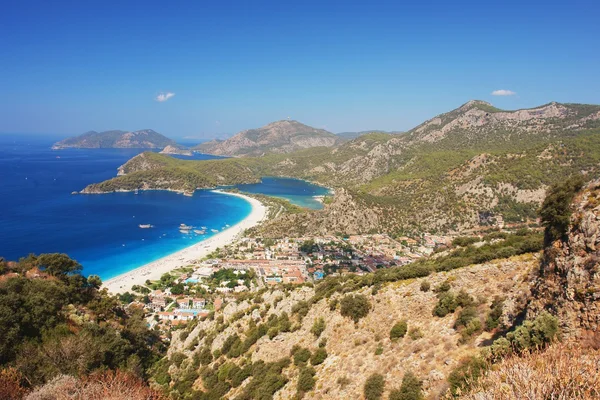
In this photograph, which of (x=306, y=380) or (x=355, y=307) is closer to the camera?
(x=306, y=380)

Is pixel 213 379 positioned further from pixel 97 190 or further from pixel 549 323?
pixel 97 190

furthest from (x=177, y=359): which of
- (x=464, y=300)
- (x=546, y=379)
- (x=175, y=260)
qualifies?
(x=175, y=260)

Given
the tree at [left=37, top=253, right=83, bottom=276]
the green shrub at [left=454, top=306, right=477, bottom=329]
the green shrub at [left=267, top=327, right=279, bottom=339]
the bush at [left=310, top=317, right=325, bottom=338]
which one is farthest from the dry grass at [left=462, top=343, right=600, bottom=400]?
the tree at [left=37, top=253, right=83, bottom=276]

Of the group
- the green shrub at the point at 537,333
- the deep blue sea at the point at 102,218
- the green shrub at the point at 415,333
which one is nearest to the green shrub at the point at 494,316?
the green shrub at the point at 415,333

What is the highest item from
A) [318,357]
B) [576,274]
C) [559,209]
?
[559,209]

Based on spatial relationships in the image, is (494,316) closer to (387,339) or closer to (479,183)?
(387,339)

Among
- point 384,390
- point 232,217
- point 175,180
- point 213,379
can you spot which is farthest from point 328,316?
point 175,180
